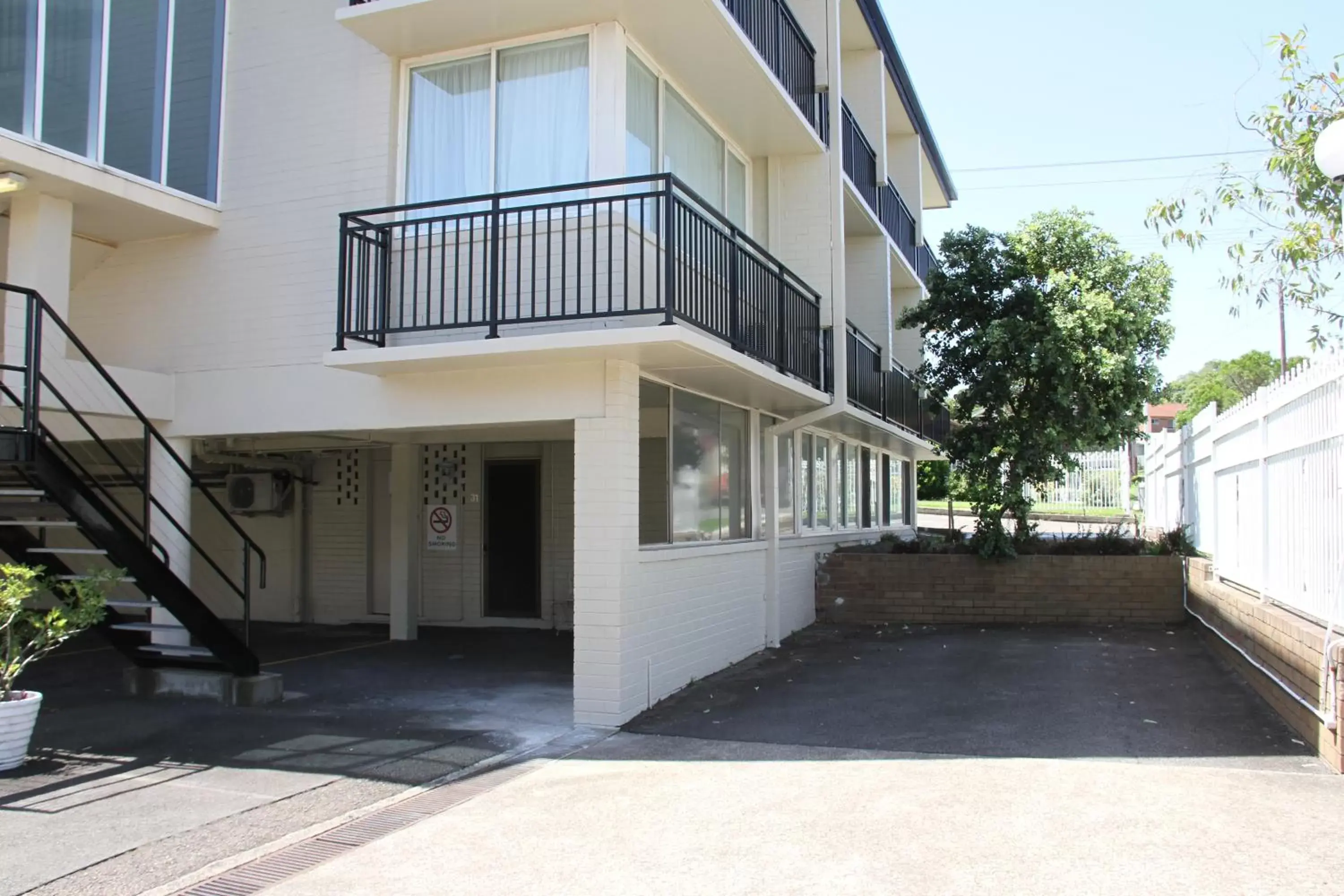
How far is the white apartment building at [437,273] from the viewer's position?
326 inches

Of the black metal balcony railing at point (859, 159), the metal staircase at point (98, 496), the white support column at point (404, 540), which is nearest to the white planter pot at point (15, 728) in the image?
the metal staircase at point (98, 496)

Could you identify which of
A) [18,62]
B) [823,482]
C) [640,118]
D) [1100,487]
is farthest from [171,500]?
[1100,487]

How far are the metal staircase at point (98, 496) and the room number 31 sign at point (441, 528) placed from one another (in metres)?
4.30

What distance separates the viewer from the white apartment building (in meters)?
8.27

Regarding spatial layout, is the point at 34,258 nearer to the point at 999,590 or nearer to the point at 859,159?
the point at 859,159

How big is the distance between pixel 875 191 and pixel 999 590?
6.65 metres

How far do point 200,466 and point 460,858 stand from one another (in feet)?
38.9

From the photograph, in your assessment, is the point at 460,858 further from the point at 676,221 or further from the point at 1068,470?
the point at 1068,470

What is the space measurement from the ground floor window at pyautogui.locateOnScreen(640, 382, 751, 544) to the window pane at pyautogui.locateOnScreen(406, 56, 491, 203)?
2438 millimetres

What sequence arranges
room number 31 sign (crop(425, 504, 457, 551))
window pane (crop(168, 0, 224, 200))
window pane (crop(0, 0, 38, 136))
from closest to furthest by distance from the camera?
window pane (crop(0, 0, 38, 136)), window pane (crop(168, 0, 224, 200)), room number 31 sign (crop(425, 504, 457, 551))

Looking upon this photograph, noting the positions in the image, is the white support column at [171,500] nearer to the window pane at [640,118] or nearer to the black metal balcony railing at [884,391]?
the window pane at [640,118]

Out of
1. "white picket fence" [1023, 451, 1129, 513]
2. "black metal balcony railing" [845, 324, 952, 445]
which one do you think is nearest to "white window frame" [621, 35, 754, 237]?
"black metal balcony railing" [845, 324, 952, 445]

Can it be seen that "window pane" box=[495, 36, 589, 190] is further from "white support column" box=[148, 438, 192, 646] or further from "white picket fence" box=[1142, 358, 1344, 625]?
"white picket fence" box=[1142, 358, 1344, 625]

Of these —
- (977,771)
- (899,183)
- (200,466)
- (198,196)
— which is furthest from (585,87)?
(899,183)
